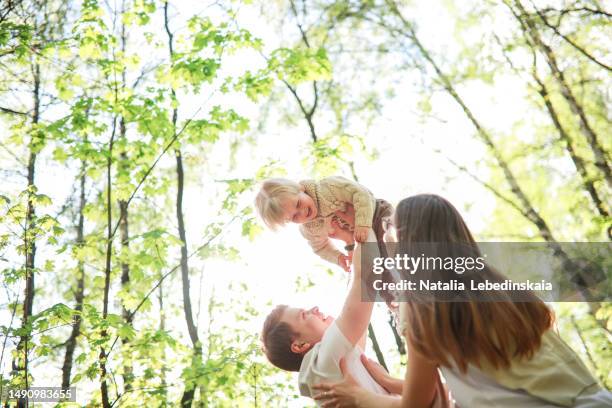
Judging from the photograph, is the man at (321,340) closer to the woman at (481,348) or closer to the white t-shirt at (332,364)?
the white t-shirt at (332,364)

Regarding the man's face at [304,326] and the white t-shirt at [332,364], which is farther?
the man's face at [304,326]

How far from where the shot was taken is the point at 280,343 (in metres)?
2.13

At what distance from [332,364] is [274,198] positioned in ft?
5.29

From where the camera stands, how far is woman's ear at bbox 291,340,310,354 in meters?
2.12

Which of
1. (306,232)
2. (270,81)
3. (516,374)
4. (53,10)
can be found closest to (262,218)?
(306,232)

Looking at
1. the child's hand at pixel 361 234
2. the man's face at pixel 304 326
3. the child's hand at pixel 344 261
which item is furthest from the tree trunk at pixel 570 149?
the man's face at pixel 304 326

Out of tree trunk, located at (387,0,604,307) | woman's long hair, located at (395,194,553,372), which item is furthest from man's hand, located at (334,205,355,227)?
tree trunk, located at (387,0,604,307)

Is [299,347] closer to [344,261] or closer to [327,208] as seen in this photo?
[344,261]

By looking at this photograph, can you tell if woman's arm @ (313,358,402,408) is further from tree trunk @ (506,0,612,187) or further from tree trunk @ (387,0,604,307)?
tree trunk @ (506,0,612,187)

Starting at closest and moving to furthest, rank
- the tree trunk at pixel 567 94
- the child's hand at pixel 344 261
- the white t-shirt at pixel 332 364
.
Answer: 1. the white t-shirt at pixel 332 364
2. the child's hand at pixel 344 261
3. the tree trunk at pixel 567 94

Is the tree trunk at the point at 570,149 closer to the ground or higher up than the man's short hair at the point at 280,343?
higher up

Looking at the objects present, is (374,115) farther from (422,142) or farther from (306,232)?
(306,232)

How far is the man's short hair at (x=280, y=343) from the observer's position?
2131mm

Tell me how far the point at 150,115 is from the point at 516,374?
4.12 m
